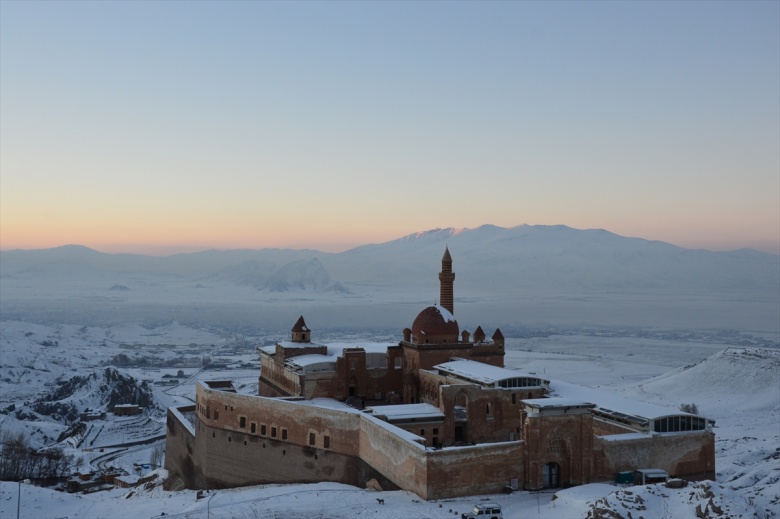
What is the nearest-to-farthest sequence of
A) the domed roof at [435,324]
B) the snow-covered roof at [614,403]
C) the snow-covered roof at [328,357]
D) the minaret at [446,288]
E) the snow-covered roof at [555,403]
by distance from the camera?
the snow-covered roof at [555,403] → the snow-covered roof at [614,403] → the snow-covered roof at [328,357] → the domed roof at [435,324] → the minaret at [446,288]

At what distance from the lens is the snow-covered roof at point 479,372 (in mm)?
51969

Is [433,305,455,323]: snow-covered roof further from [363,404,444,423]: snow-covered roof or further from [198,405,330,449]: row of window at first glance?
[198,405,330,449]: row of window

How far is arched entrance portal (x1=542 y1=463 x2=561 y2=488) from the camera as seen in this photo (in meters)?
41.6

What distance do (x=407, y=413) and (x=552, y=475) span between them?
404 inches

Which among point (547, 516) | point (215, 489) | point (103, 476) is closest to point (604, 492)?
point (547, 516)

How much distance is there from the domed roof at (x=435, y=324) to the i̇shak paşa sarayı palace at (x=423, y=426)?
Result: 10cm

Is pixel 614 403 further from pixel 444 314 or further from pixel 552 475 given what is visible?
pixel 444 314

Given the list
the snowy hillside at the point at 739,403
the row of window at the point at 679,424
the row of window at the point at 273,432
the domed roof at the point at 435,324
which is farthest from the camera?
Answer: the domed roof at the point at 435,324

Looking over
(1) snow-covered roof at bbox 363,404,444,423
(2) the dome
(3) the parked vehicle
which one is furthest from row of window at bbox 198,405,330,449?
(3) the parked vehicle

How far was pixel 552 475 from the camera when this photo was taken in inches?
1647

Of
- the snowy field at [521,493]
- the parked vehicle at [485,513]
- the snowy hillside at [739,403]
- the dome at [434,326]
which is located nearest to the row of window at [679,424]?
the snowy field at [521,493]

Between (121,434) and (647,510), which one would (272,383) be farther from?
(121,434)

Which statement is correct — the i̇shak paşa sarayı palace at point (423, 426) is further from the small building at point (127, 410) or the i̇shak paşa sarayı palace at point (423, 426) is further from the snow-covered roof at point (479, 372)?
the small building at point (127, 410)

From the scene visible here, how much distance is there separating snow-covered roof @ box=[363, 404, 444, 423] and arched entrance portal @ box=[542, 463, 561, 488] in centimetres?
874
